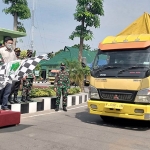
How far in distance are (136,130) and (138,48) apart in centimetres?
213

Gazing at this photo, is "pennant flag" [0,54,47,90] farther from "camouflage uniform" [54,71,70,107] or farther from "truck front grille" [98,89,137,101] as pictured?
"camouflage uniform" [54,71,70,107]

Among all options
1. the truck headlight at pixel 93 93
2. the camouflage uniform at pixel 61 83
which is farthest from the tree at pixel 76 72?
the truck headlight at pixel 93 93

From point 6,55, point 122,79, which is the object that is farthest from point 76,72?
point 122,79

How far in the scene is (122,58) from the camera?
6.82 metres

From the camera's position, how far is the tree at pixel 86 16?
18750 mm

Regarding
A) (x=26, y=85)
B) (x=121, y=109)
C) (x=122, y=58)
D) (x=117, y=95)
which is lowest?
Result: (x=121, y=109)

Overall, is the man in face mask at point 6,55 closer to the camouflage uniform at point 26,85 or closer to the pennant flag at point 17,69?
the pennant flag at point 17,69

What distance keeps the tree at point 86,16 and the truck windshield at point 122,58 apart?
1169 cm

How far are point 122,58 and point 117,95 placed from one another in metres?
1.01

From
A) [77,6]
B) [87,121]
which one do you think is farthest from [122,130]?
[77,6]

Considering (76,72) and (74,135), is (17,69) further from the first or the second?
(76,72)

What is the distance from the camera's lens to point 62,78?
9.05 metres

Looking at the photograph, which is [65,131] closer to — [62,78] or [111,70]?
[111,70]

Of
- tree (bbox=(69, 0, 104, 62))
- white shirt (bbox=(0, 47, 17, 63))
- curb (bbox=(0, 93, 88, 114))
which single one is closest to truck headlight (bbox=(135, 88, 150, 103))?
white shirt (bbox=(0, 47, 17, 63))
